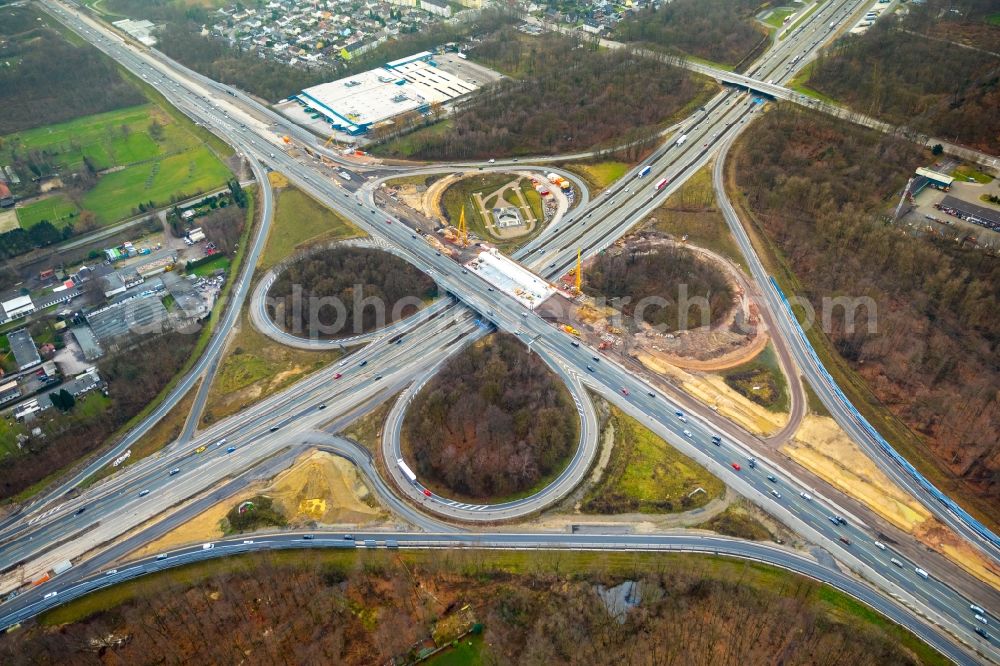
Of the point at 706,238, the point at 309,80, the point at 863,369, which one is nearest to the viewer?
the point at 863,369

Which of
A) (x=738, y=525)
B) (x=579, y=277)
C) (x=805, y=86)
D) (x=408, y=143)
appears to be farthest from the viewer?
(x=805, y=86)

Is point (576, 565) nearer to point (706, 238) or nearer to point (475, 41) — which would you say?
point (706, 238)

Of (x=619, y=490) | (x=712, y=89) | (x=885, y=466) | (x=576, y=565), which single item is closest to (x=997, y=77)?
(x=712, y=89)

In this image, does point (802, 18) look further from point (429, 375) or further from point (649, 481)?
point (649, 481)

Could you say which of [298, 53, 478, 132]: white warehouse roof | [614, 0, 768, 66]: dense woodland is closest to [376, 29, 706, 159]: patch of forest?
[298, 53, 478, 132]: white warehouse roof

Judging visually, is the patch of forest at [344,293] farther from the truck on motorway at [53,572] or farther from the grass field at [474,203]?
the truck on motorway at [53,572]

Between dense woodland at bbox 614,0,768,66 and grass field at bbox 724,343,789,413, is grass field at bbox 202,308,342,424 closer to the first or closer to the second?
grass field at bbox 724,343,789,413

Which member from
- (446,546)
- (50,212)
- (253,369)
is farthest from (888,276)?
(50,212)

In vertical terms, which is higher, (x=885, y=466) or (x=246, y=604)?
(x=885, y=466)
